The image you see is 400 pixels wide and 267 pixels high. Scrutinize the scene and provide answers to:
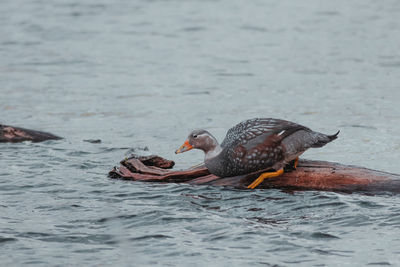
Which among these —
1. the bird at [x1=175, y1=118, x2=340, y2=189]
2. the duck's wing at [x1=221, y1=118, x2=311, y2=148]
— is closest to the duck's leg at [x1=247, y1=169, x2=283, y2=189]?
the bird at [x1=175, y1=118, x2=340, y2=189]

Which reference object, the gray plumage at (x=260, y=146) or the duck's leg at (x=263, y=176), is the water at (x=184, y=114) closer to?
the duck's leg at (x=263, y=176)

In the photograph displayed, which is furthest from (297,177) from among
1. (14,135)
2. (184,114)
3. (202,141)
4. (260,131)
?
(184,114)

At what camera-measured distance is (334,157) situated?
1179 cm

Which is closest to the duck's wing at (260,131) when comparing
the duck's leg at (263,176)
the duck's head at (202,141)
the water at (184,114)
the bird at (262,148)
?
the bird at (262,148)

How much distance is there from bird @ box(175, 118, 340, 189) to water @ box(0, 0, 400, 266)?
0.93 feet

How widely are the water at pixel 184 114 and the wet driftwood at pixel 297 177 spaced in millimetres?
127

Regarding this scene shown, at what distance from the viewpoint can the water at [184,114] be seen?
7.85 meters

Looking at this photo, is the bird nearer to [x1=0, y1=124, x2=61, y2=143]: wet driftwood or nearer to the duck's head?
the duck's head

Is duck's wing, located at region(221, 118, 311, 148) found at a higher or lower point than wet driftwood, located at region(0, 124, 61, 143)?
higher

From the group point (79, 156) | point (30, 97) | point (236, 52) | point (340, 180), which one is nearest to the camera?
point (340, 180)

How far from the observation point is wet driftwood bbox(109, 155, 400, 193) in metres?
8.82

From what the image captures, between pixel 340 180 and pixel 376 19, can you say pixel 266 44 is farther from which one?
pixel 340 180

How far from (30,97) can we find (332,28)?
34.4 ft

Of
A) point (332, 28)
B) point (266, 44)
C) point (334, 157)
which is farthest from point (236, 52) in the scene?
point (334, 157)
